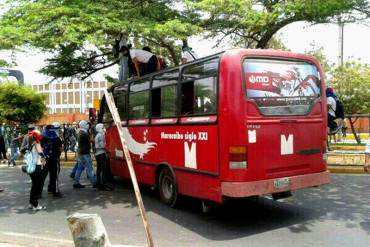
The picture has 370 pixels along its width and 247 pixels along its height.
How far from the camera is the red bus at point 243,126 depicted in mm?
7355

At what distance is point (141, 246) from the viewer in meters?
6.75

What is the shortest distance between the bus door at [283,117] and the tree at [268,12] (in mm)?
4681

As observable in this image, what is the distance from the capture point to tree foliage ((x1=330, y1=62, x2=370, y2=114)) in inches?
1160

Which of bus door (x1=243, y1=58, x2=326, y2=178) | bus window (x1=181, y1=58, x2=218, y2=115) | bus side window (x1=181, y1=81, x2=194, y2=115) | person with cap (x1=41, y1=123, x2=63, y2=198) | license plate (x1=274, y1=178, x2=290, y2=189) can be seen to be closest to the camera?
bus door (x1=243, y1=58, x2=326, y2=178)

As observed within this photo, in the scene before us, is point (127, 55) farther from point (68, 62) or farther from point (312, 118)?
point (312, 118)

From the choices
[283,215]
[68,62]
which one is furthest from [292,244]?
[68,62]

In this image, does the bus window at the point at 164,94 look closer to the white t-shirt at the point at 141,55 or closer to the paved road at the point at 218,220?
the white t-shirt at the point at 141,55

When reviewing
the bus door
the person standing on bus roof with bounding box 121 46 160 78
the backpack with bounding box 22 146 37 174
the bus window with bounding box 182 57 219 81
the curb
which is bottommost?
the curb

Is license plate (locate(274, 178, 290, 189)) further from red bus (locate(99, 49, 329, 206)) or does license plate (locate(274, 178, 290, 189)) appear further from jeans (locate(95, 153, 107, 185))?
jeans (locate(95, 153, 107, 185))

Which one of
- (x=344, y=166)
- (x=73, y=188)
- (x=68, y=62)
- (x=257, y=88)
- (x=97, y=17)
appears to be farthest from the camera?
(x=68, y=62)

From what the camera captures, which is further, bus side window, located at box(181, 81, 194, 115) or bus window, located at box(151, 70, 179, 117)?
bus window, located at box(151, 70, 179, 117)

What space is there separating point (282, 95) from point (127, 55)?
558 centimetres

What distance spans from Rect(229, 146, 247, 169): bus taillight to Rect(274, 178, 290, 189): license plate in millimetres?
664

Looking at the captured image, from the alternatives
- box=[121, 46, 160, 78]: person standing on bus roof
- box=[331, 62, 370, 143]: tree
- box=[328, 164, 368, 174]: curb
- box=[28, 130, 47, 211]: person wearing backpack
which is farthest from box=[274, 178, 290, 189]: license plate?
box=[331, 62, 370, 143]: tree
